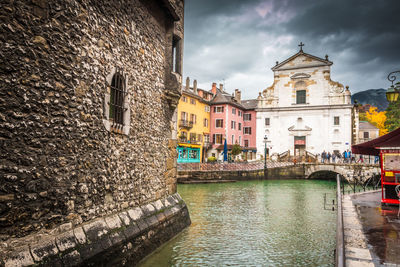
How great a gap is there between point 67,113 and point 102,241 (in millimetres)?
2447

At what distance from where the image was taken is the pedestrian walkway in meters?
5.26

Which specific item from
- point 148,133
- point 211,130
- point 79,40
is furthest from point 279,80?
point 79,40

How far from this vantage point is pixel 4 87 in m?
4.07

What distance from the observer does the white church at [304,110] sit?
1666 inches

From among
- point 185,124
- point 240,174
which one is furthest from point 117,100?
point 185,124

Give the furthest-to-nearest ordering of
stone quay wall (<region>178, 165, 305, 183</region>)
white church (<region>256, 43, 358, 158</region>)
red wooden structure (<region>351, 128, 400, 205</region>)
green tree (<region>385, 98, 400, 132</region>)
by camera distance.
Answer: white church (<region>256, 43, 358, 158</region>)
green tree (<region>385, 98, 400, 132</region>)
stone quay wall (<region>178, 165, 305, 183</region>)
red wooden structure (<region>351, 128, 400, 205</region>)

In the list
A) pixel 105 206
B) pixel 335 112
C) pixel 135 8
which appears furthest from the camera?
pixel 335 112

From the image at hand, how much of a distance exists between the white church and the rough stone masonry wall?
38066 millimetres

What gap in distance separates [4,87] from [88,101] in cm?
171

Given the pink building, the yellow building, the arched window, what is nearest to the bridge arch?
the pink building

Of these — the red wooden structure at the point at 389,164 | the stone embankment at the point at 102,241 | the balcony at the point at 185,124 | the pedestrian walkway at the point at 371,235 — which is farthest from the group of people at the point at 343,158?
the stone embankment at the point at 102,241

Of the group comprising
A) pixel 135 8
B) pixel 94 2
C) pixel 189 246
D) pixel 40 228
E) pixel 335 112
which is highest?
pixel 335 112

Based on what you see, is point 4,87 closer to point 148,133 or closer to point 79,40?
point 79,40

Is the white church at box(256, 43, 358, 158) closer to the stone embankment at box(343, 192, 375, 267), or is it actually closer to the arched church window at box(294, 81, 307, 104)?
the arched church window at box(294, 81, 307, 104)
